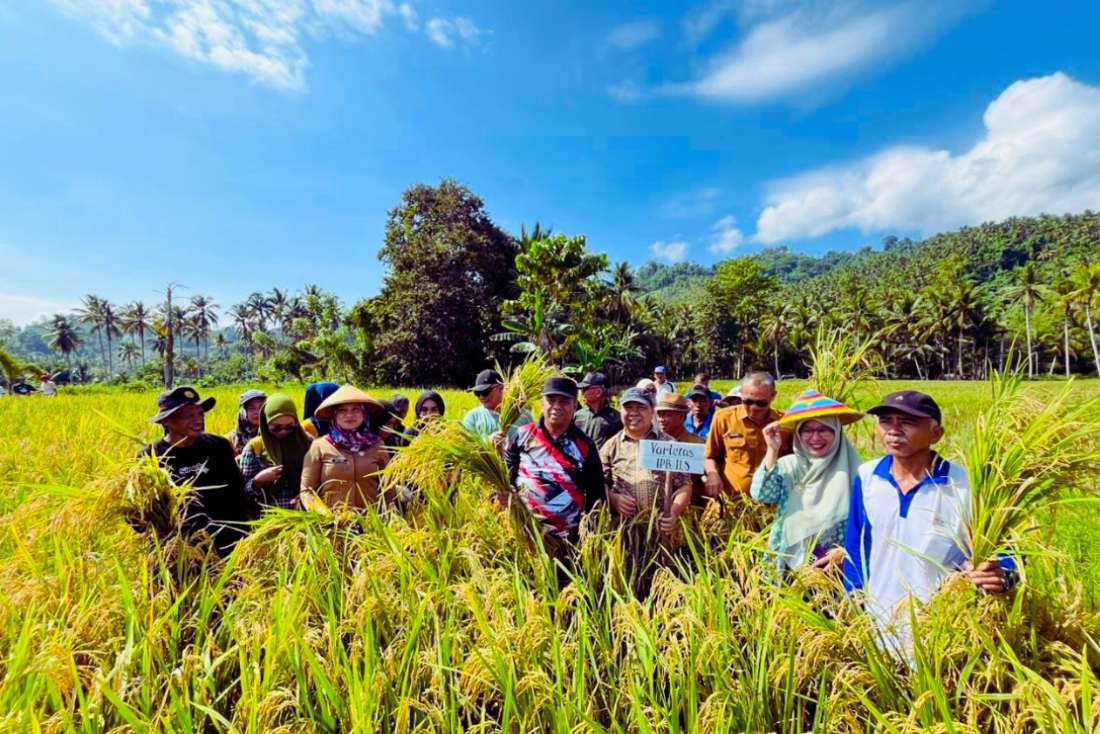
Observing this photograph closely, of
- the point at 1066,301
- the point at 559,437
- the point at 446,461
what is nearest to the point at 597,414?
the point at 559,437

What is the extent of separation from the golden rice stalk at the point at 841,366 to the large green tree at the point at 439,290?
23450 millimetres

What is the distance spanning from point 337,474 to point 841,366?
342 cm

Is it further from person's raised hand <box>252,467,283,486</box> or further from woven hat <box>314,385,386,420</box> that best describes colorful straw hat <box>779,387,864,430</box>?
person's raised hand <box>252,467,283,486</box>

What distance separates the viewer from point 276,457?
3.50m

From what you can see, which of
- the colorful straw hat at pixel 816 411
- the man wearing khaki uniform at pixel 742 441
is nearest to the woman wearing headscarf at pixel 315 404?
the man wearing khaki uniform at pixel 742 441

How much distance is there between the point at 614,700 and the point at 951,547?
1.50m

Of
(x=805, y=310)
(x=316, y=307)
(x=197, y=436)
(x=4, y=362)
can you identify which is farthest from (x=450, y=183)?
(x=805, y=310)

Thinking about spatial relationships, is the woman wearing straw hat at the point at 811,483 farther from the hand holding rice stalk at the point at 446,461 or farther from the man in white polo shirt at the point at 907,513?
the hand holding rice stalk at the point at 446,461

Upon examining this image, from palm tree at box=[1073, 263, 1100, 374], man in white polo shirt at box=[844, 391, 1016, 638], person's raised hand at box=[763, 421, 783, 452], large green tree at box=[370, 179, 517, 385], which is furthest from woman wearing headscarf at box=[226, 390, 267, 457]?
palm tree at box=[1073, 263, 1100, 374]

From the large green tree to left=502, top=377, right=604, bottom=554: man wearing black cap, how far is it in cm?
2354

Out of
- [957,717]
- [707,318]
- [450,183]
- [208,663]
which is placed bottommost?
[957,717]

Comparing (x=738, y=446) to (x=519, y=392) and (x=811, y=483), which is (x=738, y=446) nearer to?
(x=811, y=483)

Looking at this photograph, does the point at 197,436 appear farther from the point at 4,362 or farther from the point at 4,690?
the point at 4,362

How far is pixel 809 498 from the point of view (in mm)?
2469
